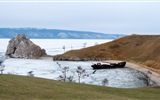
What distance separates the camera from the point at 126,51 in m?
149

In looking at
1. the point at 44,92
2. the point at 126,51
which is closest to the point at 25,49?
the point at 126,51

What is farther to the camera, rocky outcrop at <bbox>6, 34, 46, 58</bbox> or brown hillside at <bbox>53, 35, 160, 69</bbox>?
rocky outcrop at <bbox>6, 34, 46, 58</bbox>

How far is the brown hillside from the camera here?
441 ft

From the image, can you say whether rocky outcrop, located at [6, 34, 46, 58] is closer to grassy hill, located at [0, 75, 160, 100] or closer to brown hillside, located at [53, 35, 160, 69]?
brown hillside, located at [53, 35, 160, 69]

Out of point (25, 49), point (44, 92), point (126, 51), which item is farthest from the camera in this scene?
point (25, 49)

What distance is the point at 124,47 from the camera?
506 ft

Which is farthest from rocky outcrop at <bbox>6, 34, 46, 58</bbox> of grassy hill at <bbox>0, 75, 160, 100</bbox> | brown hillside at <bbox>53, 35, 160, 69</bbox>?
grassy hill at <bbox>0, 75, 160, 100</bbox>

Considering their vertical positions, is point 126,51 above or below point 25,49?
below

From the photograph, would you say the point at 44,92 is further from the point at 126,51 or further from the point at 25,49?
the point at 25,49

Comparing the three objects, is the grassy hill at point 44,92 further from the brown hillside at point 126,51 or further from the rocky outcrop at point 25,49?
the rocky outcrop at point 25,49

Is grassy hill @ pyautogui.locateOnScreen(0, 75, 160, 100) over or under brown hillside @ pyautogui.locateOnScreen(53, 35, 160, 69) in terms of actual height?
under

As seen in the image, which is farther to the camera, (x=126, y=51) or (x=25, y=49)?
(x=25, y=49)

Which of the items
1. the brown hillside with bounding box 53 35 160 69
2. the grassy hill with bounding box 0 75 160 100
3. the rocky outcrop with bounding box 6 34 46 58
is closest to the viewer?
the grassy hill with bounding box 0 75 160 100

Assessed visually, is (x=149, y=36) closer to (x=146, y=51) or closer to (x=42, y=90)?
(x=146, y=51)
